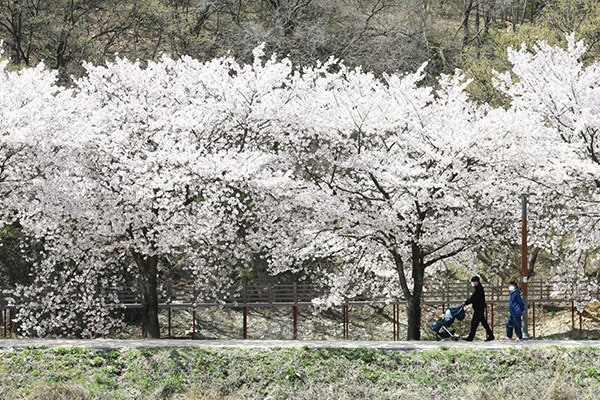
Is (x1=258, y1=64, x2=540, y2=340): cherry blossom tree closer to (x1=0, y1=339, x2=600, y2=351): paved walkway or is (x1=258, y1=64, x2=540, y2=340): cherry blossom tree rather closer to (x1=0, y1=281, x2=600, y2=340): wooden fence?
(x1=0, y1=339, x2=600, y2=351): paved walkway

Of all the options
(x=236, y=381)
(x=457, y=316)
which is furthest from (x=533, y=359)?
(x=236, y=381)

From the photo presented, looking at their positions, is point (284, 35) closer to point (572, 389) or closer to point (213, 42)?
point (213, 42)

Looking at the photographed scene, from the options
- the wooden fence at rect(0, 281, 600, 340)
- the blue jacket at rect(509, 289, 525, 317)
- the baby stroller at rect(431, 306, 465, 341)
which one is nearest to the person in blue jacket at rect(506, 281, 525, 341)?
the blue jacket at rect(509, 289, 525, 317)

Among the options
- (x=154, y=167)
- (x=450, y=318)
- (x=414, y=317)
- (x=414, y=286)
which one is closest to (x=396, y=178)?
(x=450, y=318)

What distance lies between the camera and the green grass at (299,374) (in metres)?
A: 14.5

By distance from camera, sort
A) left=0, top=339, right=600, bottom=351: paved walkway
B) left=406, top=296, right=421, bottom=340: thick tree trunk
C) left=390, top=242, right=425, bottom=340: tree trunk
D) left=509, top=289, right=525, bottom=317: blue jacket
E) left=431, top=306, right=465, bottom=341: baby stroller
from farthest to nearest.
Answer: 1. left=406, top=296, right=421, bottom=340: thick tree trunk
2. left=390, top=242, right=425, bottom=340: tree trunk
3. left=431, top=306, right=465, bottom=341: baby stroller
4. left=509, top=289, right=525, bottom=317: blue jacket
5. left=0, top=339, right=600, bottom=351: paved walkway

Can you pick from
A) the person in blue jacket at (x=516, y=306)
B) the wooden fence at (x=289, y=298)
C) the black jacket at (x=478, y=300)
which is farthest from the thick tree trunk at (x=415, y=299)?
the wooden fence at (x=289, y=298)

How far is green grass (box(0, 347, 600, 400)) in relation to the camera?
1454 centimetres

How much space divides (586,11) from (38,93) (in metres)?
22.7

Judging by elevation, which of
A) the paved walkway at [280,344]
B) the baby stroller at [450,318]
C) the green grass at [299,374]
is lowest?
the green grass at [299,374]

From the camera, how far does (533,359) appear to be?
1504cm

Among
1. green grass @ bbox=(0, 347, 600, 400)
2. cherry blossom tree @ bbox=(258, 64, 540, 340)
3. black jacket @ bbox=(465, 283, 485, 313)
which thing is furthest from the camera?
cherry blossom tree @ bbox=(258, 64, 540, 340)

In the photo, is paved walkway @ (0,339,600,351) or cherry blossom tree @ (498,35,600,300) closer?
paved walkway @ (0,339,600,351)

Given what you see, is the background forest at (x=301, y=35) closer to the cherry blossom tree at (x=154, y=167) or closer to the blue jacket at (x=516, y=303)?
the cherry blossom tree at (x=154, y=167)
